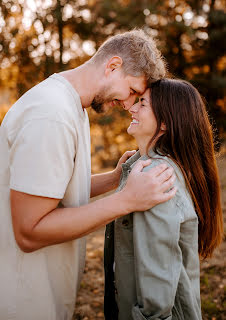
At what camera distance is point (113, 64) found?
2.45 meters

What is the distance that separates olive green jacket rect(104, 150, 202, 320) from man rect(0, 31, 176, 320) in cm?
14

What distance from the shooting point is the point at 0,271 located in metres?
2.03

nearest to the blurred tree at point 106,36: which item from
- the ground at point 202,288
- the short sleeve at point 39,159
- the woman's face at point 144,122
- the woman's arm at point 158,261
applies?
the ground at point 202,288

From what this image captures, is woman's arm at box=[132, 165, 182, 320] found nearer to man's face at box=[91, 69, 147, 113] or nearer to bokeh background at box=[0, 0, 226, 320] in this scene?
man's face at box=[91, 69, 147, 113]

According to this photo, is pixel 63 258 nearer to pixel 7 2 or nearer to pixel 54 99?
pixel 54 99

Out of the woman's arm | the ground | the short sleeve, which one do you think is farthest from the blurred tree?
the woman's arm

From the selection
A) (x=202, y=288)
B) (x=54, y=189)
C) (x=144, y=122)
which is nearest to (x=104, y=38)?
(x=202, y=288)

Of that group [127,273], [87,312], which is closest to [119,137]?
[87,312]

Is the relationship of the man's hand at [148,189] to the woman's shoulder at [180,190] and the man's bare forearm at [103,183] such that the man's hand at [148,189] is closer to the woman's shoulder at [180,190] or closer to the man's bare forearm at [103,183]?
the woman's shoulder at [180,190]

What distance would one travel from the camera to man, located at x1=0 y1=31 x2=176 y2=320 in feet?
5.84

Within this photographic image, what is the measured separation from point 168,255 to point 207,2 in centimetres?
1421

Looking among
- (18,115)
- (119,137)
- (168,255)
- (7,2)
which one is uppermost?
(7,2)

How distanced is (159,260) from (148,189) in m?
0.43

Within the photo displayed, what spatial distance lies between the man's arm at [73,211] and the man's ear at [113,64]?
2.99 ft
